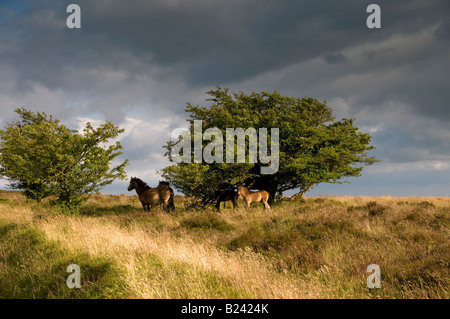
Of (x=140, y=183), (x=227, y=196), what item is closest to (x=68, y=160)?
(x=140, y=183)

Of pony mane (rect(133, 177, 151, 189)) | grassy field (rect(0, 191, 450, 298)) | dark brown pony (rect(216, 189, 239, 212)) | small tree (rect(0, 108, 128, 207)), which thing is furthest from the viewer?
dark brown pony (rect(216, 189, 239, 212))

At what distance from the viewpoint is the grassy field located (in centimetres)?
646

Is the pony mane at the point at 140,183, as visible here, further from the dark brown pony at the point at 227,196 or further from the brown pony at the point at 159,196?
the dark brown pony at the point at 227,196

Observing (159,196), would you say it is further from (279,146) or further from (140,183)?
(279,146)

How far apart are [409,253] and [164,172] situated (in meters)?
14.4

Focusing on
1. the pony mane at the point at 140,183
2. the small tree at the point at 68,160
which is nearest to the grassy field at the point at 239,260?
the small tree at the point at 68,160

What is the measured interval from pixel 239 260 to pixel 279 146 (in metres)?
16.5

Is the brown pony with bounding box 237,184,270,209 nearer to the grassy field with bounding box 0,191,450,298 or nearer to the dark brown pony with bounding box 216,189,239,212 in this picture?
the dark brown pony with bounding box 216,189,239,212

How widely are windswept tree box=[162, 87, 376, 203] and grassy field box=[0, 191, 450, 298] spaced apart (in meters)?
5.64

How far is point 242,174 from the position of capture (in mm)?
21516

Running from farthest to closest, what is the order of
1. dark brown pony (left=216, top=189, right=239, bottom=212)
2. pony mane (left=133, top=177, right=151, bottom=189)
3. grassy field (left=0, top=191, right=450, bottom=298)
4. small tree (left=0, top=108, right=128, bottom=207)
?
dark brown pony (left=216, top=189, right=239, bottom=212)
pony mane (left=133, top=177, right=151, bottom=189)
small tree (left=0, top=108, right=128, bottom=207)
grassy field (left=0, top=191, right=450, bottom=298)

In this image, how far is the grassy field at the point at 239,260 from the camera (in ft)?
21.2

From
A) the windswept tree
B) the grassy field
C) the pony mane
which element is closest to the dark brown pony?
the windswept tree

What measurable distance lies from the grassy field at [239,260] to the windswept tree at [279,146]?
5641 millimetres
